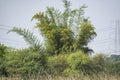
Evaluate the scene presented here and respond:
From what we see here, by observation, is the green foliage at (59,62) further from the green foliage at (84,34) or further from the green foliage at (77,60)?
the green foliage at (84,34)

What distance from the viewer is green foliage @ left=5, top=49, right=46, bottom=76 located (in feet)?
49.0

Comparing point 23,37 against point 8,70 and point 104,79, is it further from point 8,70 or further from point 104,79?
point 104,79

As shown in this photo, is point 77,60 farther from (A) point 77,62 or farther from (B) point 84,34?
(B) point 84,34

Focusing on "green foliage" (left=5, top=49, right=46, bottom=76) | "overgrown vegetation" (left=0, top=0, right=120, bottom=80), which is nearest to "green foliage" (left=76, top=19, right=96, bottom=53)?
"overgrown vegetation" (left=0, top=0, right=120, bottom=80)

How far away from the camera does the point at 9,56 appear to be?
15758 mm

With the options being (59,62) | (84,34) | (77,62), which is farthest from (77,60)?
(84,34)

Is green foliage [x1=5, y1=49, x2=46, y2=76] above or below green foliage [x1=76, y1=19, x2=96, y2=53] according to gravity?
below

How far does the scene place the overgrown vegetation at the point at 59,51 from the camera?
1527cm

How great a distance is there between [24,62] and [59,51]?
4.19 meters

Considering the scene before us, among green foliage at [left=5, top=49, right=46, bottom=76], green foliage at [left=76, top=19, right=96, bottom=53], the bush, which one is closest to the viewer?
green foliage at [left=5, top=49, right=46, bottom=76]

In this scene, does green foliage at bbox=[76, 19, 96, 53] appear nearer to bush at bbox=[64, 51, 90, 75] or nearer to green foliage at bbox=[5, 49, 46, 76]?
bush at bbox=[64, 51, 90, 75]

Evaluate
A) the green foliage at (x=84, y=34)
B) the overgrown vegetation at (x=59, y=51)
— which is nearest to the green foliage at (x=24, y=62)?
the overgrown vegetation at (x=59, y=51)

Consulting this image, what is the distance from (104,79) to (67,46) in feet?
38.8

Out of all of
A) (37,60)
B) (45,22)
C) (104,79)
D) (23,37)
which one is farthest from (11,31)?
(104,79)
